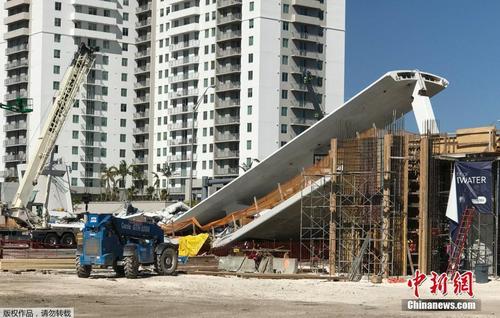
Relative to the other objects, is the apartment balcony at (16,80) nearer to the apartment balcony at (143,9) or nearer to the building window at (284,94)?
the apartment balcony at (143,9)

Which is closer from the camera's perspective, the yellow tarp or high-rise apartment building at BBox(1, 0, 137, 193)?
the yellow tarp

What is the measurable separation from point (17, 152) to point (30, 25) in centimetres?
1993

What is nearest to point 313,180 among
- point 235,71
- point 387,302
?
point 387,302

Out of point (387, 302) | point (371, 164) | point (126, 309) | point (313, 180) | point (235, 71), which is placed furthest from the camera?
point (235, 71)

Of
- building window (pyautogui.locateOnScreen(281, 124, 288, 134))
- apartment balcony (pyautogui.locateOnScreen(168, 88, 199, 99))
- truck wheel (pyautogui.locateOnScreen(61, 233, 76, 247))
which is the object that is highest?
apartment balcony (pyautogui.locateOnScreen(168, 88, 199, 99))

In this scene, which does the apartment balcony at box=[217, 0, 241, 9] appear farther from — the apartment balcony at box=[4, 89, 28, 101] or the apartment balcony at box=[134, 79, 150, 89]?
the apartment balcony at box=[4, 89, 28, 101]

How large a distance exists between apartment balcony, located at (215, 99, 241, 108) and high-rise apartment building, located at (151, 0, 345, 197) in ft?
0.47

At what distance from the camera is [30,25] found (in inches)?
5330

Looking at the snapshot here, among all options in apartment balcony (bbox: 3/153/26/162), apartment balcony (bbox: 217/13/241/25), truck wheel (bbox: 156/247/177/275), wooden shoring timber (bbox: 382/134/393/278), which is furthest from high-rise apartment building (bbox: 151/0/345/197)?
truck wheel (bbox: 156/247/177/275)

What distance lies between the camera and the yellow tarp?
2018 inches

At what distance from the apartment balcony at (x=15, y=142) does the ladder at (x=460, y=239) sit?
106 m

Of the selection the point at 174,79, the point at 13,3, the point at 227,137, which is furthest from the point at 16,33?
the point at 227,137

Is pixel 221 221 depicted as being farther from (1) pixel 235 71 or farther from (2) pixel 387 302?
(1) pixel 235 71

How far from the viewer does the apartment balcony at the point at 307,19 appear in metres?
124
